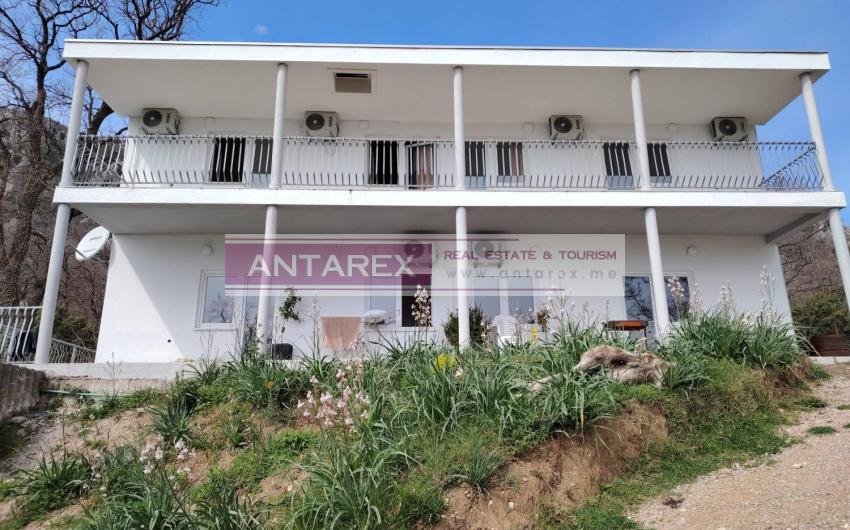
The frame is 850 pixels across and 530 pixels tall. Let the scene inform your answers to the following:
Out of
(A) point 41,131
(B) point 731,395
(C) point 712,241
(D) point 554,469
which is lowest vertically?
(D) point 554,469

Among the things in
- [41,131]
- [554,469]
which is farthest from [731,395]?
[41,131]

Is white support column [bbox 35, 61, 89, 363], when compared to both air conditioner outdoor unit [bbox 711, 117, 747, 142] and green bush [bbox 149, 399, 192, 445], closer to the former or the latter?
green bush [bbox 149, 399, 192, 445]

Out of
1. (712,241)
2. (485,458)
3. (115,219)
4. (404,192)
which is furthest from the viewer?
(712,241)

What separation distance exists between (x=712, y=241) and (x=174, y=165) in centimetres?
1161

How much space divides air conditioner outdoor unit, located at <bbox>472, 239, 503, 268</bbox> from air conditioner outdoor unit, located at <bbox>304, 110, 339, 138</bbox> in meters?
3.93

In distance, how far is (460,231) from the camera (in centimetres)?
902

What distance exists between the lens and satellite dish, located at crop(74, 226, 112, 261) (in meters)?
10.0

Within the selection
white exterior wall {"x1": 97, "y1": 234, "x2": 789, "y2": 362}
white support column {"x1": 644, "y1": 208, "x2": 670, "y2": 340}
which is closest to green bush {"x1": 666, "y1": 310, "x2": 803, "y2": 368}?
white support column {"x1": 644, "y1": 208, "x2": 670, "y2": 340}

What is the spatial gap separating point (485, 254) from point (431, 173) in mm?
2156

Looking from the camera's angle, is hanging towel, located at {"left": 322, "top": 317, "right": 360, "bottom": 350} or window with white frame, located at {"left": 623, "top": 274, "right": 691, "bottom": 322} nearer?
hanging towel, located at {"left": 322, "top": 317, "right": 360, "bottom": 350}

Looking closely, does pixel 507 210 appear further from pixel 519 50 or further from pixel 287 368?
pixel 287 368

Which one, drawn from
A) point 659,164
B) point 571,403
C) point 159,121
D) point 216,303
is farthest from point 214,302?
point 659,164

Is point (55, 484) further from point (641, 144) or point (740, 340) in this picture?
point (641, 144)

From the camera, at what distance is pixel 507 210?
9.64 meters
